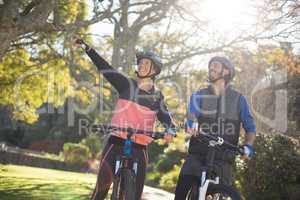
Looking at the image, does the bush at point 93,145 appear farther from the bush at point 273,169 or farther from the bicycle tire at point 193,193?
the bicycle tire at point 193,193

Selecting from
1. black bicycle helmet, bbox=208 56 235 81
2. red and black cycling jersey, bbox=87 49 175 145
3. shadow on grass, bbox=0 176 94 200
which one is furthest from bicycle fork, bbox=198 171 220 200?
shadow on grass, bbox=0 176 94 200

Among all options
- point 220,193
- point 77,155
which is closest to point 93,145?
point 77,155

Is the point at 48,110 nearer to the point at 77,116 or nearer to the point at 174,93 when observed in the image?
the point at 77,116

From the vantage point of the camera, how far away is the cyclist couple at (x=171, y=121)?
460cm

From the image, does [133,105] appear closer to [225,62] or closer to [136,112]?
[136,112]

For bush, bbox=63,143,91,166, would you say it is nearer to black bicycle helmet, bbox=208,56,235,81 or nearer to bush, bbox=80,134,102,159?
bush, bbox=80,134,102,159

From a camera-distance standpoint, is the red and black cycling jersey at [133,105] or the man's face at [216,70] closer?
the red and black cycling jersey at [133,105]

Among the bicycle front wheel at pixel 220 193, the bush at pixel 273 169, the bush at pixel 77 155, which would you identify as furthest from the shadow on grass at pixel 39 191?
the bush at pixel 77 155

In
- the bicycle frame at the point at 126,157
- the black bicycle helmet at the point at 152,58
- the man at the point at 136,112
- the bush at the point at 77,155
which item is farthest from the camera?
the bush at the point at 77,155

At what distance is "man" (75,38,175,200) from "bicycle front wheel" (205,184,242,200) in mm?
653

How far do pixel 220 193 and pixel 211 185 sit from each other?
0.14 m

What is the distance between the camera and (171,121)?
489 centimetres

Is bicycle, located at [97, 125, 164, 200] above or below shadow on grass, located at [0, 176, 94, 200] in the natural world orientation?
above

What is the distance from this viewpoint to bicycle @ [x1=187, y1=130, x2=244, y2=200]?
13.5 feet
